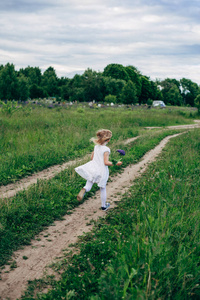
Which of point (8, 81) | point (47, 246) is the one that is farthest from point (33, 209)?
point (8, 81)

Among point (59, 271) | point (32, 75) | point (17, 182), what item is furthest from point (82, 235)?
point (32, 75)

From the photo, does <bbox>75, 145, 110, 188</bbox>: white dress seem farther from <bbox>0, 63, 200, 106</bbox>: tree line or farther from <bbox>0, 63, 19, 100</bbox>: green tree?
<bbox>0, 63, 19, 100</bbox>: green tree

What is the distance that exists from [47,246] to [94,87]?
50378 mm

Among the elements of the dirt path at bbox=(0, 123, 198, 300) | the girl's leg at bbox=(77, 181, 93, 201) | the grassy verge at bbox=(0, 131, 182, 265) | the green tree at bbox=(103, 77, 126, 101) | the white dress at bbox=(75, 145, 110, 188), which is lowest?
the dirt path at bbox=(0, 123, 198, 300)

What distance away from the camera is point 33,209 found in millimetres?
5176

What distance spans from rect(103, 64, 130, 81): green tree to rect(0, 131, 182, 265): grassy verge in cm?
6239

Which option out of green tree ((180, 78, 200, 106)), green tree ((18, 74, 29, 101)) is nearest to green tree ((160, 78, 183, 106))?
green tree ((180, 78, 200, 106))

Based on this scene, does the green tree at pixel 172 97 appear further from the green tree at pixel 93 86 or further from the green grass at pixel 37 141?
the green grass at pixel 37 141

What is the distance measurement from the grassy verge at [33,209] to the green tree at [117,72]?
6239 cm

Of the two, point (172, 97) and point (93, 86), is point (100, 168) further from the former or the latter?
point (172, 97)

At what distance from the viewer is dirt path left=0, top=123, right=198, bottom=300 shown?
3.24 metres

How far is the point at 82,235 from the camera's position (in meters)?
4.40

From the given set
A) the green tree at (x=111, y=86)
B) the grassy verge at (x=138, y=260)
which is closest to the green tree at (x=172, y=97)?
the green tree at (x=111, y=86)

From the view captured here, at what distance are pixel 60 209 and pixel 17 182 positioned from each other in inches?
87.6
